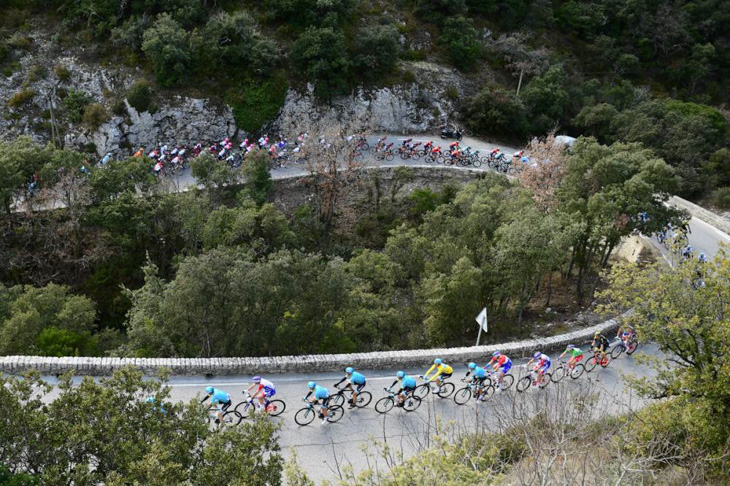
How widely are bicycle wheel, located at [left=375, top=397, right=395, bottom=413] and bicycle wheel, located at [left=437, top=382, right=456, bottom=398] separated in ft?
4.71

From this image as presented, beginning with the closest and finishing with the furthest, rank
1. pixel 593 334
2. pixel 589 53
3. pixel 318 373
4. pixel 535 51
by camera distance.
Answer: pixel 318 373
pixel 593 334
pixel 535 51
pixel 589 53

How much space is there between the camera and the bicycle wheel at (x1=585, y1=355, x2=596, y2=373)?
1754 centimetres

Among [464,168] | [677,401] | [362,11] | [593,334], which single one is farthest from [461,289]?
[362,11]

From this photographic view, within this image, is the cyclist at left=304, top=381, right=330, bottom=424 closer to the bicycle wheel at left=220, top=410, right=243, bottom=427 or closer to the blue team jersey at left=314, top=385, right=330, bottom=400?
the blue team jersey at left=314, top=385, right=330, bottom=400

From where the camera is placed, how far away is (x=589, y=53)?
4847 centimetres

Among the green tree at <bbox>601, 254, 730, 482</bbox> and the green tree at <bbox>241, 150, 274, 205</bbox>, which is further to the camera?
the green tree at <bbox>241, 150, 274, 205</bbox>

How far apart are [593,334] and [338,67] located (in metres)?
23.9

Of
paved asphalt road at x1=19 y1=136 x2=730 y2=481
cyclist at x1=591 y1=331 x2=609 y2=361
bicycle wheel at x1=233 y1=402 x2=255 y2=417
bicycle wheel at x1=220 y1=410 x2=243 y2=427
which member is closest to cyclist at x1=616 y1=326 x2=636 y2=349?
cyclist at x1=591 y1=331 x2=609 y2=361

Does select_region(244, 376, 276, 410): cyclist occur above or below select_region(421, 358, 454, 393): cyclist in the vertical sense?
above

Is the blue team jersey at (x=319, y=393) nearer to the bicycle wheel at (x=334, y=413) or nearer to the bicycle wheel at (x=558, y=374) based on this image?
the bicycle wheel at (x=334, y=413)

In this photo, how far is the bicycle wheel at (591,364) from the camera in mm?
17542

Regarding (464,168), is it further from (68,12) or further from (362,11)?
(68,12)

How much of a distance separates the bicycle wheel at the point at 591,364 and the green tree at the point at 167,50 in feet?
87.4

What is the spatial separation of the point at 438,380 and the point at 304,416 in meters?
3.47
